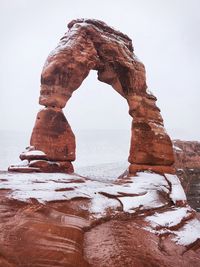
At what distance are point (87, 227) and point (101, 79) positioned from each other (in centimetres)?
888

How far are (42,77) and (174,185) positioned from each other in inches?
242

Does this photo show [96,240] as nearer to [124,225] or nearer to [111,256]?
[111,256]

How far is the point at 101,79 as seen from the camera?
12.3 m

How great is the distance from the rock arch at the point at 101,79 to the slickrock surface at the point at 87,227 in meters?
3.33

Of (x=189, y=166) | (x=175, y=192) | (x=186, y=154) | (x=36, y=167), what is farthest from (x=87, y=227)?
(x=186, y=154)

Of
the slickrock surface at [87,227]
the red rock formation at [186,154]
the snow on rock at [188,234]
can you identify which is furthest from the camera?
the red rock formation at [186,154]

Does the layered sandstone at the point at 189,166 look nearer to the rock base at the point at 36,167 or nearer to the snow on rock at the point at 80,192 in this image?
the rock base at the point at 36,167

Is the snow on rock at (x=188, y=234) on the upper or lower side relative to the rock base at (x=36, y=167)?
lower

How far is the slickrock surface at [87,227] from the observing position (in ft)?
11.6

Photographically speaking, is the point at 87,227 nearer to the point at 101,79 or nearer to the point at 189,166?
the point at 101,79

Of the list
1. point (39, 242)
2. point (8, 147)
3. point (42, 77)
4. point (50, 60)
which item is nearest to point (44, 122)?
point (42, 77)

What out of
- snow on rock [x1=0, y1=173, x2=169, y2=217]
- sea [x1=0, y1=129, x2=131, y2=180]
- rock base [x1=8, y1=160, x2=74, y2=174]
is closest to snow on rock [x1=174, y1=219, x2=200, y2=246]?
snow on rock [x1=0, y1=173, x2=169, y2=217]

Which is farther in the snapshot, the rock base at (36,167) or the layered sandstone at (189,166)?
the layered sandstone at (189,166)

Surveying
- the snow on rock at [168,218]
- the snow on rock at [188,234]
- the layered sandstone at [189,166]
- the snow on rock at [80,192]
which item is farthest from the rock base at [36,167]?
the layered sandstone at [189,166]
